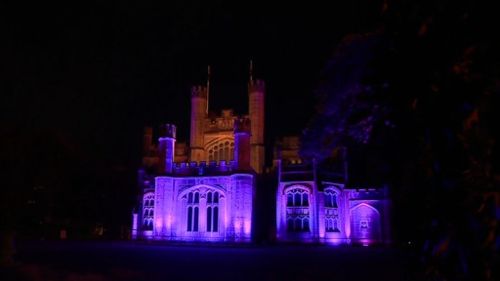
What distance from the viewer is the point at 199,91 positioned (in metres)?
51.3

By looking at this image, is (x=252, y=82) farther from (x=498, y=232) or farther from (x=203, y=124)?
(x=498, y=232)

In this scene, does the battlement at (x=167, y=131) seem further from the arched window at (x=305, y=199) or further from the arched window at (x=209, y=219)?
the arched window at (x=305, y=199)

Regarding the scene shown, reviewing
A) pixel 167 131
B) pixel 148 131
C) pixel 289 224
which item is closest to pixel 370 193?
pixel 289 224

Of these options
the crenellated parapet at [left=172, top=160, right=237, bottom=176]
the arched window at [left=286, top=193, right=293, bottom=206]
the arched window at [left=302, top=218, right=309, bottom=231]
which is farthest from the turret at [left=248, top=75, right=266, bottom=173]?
the arched window at [left=302, top=218, right=309, bottom=231]

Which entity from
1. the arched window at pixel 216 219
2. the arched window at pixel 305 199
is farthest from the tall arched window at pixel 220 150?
the arched window at pixel 305 199

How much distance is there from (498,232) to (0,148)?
13026 millimetres

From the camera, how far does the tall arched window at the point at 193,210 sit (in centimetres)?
3845

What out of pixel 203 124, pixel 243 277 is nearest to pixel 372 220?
pixel 203 124

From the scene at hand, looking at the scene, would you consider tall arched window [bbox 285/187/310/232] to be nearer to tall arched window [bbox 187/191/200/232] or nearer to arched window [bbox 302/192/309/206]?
arched window [bbox 302/192/309/206]

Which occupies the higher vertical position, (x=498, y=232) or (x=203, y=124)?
(x=203, y=124)

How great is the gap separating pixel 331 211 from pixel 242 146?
386 inches

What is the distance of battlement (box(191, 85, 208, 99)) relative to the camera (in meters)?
51.2

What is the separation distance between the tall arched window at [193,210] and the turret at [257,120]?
381 inches

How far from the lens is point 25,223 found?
13.8m
